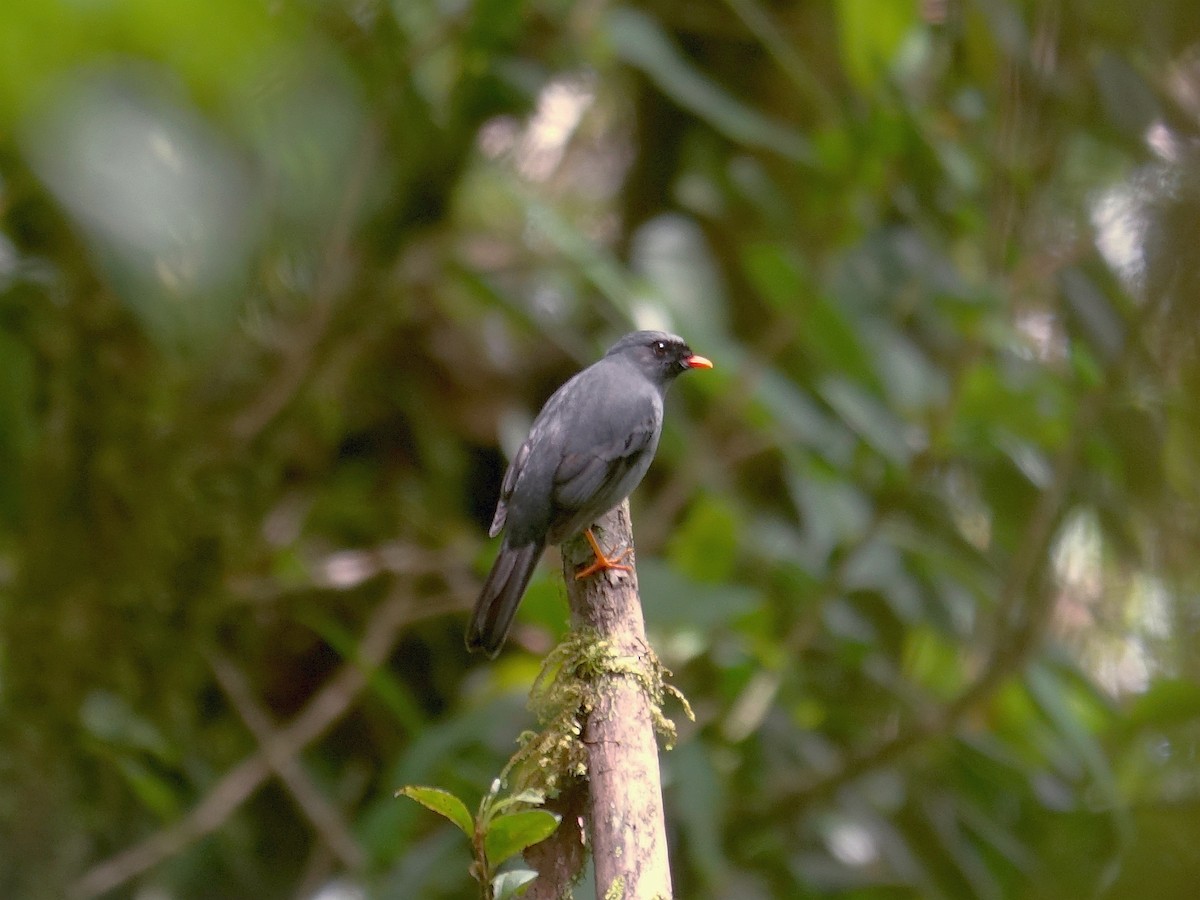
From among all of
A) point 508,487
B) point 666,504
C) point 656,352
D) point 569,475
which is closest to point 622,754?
point 569,475

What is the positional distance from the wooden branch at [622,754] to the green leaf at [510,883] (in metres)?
0.13

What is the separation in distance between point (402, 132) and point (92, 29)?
124 inches

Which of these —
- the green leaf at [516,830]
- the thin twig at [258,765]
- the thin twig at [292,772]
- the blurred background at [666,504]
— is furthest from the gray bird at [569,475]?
the thin twig at [292,772]

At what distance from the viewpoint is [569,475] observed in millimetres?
3193

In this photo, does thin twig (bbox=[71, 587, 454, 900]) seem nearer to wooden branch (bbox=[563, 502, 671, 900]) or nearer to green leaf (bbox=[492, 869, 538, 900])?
wooden branch (bbox=[563, 502, 671, 900])

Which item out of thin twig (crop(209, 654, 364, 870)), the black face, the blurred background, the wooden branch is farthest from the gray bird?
thin twig (crop(209, 654, 364, 870))

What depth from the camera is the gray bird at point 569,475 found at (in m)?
3.04

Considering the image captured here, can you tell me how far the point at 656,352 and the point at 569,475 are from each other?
3.08 feet

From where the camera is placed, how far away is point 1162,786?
1.72 m

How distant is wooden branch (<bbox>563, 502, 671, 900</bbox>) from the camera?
1946mm

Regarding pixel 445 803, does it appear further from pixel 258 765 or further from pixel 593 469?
pixel 258 765

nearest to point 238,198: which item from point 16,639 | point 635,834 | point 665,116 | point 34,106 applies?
point 34,106

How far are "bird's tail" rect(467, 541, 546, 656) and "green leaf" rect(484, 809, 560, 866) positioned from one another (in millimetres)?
1112

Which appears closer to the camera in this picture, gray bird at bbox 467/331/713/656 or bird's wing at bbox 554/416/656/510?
gray bird at bbox 467/331/713/656
